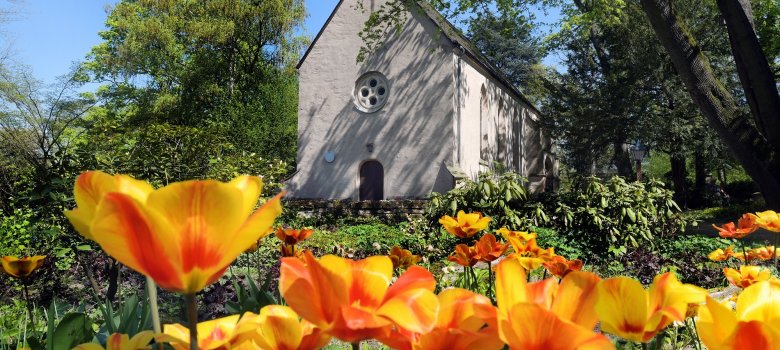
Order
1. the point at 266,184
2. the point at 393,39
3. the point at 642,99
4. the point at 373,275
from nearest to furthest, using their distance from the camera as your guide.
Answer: the point at 373,275
the point at 266,184
the point at 393,39
the point at 642,99

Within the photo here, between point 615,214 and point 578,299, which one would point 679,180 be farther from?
point 578,299

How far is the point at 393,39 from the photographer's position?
66.9 feet

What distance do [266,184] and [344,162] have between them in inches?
375

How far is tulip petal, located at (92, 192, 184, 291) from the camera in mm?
596

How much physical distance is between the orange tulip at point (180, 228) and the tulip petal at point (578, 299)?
1.26ft

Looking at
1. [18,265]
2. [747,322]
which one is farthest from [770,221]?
[18,265]

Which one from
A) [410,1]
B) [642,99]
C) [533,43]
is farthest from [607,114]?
[533,43]

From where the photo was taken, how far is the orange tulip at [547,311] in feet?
1.96

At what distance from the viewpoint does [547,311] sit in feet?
1.96

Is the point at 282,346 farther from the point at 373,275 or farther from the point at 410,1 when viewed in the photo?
the point at 410,1

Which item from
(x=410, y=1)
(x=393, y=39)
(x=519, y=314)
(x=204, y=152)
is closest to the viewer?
(x=519, y=314)

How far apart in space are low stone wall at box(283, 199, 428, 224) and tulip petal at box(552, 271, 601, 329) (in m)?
16.5

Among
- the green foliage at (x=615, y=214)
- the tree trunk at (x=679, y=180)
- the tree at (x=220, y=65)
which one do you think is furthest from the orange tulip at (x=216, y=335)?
the tree trunk at (x=679, y=180)

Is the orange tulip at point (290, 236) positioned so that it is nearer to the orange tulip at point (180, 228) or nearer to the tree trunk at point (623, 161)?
the orange tulip at point (180, 228)
